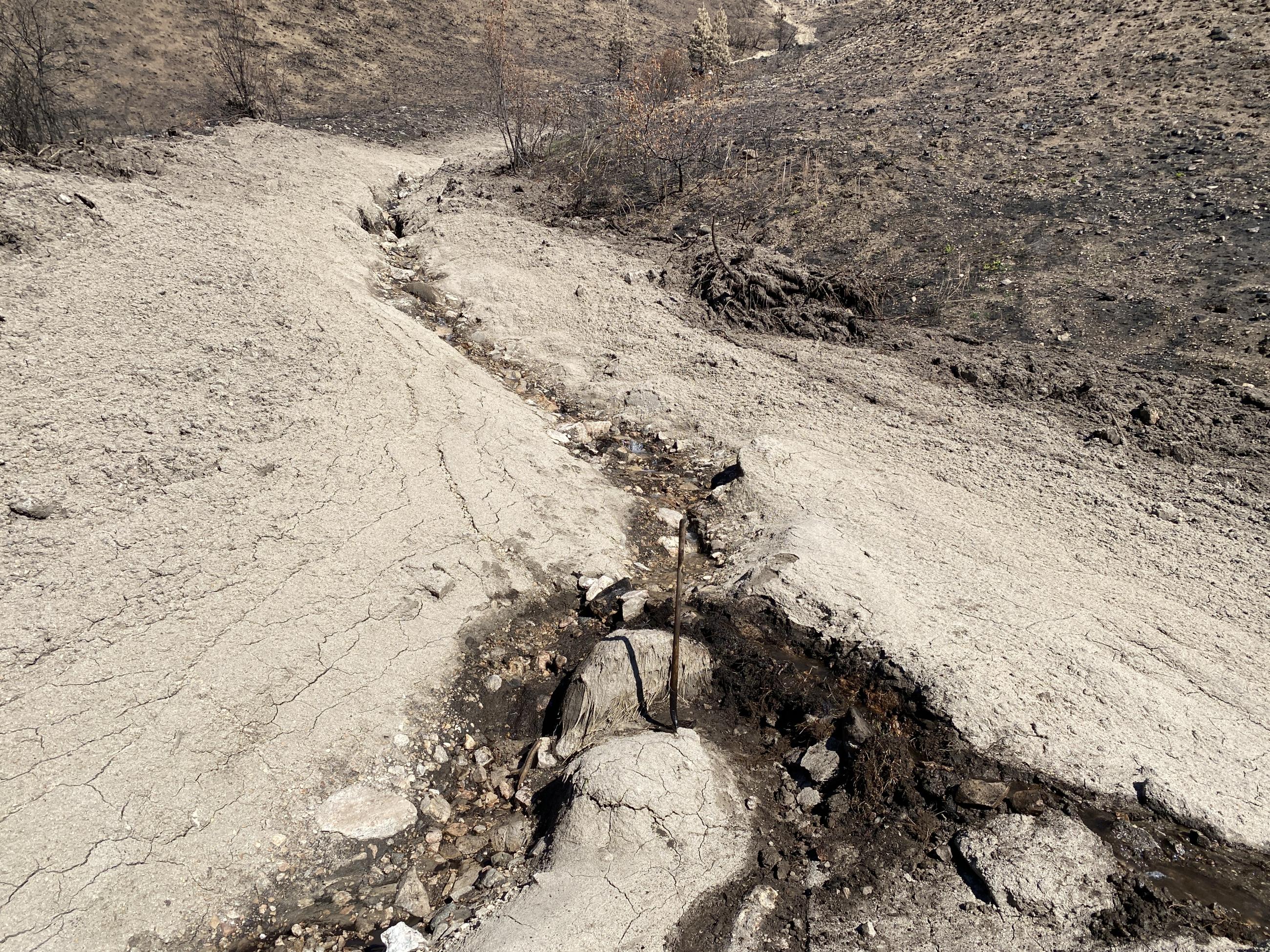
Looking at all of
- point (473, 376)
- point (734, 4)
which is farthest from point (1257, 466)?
point (734, 4)

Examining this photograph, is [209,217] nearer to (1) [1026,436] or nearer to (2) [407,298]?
(2) [407,298]

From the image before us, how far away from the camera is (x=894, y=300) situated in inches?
289

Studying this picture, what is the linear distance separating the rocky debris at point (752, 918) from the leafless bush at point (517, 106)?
1106 cm

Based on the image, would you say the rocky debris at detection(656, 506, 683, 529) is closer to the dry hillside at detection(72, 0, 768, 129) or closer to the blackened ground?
the blackened ground

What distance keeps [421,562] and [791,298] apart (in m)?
4.82

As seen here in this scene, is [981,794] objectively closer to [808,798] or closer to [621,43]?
[808,798]

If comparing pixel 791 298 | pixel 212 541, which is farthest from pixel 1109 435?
pixel 212 541

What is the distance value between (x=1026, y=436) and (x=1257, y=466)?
1434 mm

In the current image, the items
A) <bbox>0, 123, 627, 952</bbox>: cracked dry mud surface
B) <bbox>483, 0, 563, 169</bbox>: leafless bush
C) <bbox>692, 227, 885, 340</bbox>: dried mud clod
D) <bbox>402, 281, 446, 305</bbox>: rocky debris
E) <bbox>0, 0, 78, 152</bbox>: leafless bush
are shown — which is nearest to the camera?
<bbox>0, 123, 627, 952</bbox>: cracked dry mud surface

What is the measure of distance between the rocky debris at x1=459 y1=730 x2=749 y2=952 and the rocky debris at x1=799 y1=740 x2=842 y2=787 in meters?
0.36

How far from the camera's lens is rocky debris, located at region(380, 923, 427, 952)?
106 inches

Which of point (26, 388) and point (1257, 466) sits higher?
point (26, 388)

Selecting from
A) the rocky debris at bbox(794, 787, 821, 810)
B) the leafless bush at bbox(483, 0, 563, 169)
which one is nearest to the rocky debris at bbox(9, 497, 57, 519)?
the rocky debris at bbox(794, 787, 821, 810)

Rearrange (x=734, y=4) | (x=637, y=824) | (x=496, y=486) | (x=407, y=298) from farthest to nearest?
(x=734, y=4) < (x=407, y=298) < (x=496, y=486) < (x=637, y=824)
